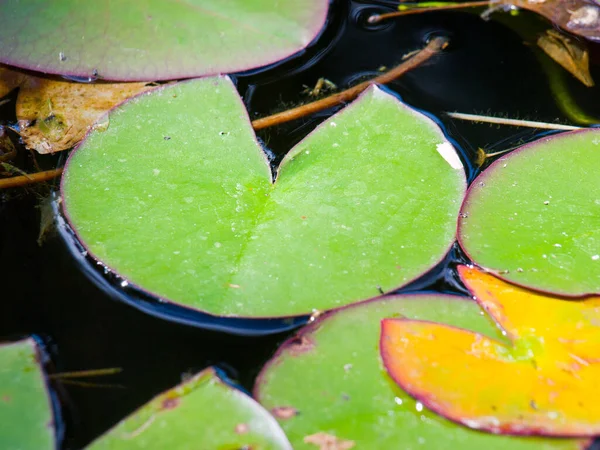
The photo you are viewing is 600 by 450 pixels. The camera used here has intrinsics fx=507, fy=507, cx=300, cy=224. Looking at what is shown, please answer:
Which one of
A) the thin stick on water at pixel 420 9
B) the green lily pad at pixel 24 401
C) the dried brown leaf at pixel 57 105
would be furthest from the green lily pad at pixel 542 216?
the dried brown leaf at pixel 57 105

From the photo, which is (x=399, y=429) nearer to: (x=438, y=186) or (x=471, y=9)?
(x=438, y=186)

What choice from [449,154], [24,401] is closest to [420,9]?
[449,154]

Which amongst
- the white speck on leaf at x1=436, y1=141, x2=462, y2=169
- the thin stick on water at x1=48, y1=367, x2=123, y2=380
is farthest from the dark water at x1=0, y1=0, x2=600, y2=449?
the white speck on leaf at x1=436, y1=141, x2=462, y2=169

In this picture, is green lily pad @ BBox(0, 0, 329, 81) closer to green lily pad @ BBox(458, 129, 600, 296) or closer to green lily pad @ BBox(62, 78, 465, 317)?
green lily pad @ BBox(62, 78, 465, 317)

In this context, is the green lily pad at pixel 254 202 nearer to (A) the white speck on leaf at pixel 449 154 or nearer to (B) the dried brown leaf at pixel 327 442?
(A) the white speck on leaf at pixel 449 154

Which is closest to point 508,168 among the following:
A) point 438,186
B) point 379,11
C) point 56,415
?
point 438,186

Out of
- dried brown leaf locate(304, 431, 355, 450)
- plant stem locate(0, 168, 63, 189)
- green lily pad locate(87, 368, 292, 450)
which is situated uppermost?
plant stem locate(0, 168, 63, 189)
